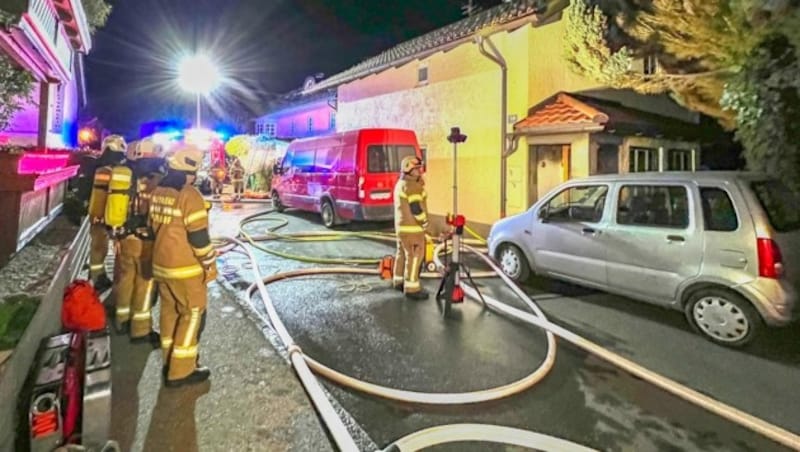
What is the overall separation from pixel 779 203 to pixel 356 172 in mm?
8132

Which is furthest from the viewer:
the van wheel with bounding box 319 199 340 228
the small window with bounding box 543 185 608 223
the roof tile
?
the van wheel with bounding box 319 199 340 228

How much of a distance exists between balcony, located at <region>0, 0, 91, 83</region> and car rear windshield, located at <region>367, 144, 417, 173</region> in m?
5.92

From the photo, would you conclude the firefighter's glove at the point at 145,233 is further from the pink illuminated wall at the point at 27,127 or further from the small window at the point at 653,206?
the small window at the point at 653,206

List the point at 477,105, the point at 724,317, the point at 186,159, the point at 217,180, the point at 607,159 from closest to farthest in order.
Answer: the point at 186,159
the point at 724,317
the point at 607,159
the point at 477,105
the point at 217,180

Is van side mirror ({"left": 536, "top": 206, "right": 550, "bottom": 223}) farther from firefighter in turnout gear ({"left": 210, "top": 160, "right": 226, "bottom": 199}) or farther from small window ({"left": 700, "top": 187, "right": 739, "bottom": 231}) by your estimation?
firefighter in turnout gear ({"left": 210, "top": 160, "right": 226, "bottom": 199})

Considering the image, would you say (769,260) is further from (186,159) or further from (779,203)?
(186,159)

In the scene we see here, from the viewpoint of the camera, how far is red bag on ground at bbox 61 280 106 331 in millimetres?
2838

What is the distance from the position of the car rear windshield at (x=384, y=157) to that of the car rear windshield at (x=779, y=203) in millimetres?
7748

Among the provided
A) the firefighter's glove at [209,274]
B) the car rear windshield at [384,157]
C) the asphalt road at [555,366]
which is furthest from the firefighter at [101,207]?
the car rear windshield at [384,157]

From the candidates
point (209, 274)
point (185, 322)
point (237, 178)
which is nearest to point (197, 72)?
point (237, 178)

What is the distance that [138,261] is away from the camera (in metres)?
4.37

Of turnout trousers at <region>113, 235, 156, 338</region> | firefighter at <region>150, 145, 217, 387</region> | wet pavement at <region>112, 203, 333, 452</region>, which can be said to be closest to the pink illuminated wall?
turnout trousers at <region>113, 235, 156, 338</region>

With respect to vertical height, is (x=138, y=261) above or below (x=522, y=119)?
below

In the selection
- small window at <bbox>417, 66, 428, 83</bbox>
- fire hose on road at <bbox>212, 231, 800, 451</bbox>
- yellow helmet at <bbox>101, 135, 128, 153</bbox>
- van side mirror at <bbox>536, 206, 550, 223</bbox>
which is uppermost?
small window at <bbox>417, 66, 428, 83</bbox>
